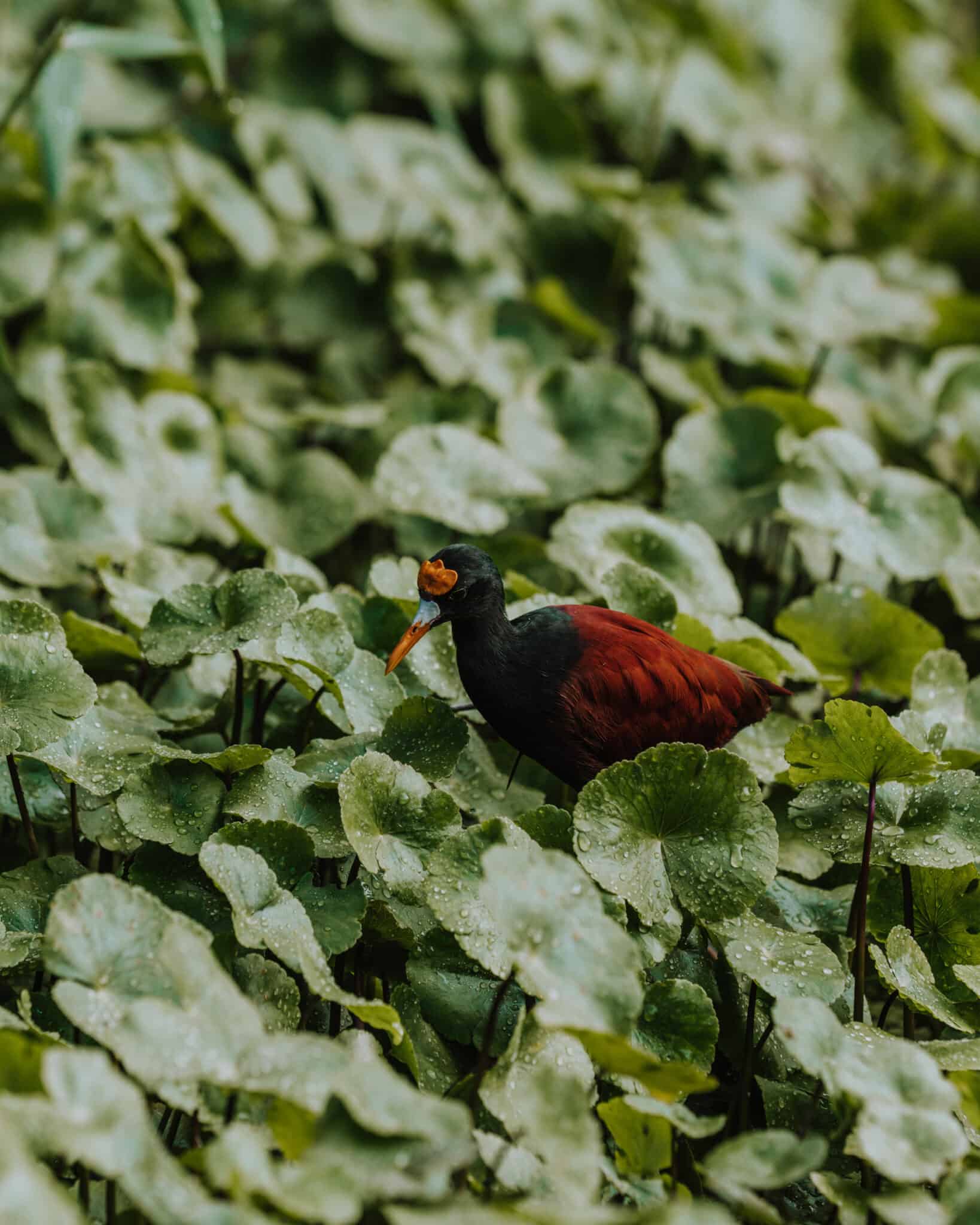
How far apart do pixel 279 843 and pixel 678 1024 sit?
51cm

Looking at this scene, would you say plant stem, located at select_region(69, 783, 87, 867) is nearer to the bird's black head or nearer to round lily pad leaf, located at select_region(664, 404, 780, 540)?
the bird's black head

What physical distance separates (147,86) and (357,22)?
0.63m

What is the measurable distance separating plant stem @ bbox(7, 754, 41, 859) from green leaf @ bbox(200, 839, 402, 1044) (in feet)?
1.04

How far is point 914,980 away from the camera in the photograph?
61.4 inches

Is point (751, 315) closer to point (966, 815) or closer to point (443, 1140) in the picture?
point (966, 815)

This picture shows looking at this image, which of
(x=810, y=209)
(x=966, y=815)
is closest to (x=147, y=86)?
(x=810, y=209)

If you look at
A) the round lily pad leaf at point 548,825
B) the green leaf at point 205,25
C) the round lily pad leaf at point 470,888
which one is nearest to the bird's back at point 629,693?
the round lily pad leaf at point 548,825

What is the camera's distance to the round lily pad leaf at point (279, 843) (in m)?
1.50

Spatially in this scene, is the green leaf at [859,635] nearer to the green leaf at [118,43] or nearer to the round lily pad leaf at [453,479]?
the round lily pad leaf at [453,479]

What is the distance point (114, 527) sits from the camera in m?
2.24

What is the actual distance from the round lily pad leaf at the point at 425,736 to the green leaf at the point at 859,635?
26.7 inches

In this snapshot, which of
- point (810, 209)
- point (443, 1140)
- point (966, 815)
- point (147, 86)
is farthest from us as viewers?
point (810, 209)

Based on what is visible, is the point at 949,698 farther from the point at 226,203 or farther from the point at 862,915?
the point at 226,203

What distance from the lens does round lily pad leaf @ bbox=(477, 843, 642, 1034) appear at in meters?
1.22
